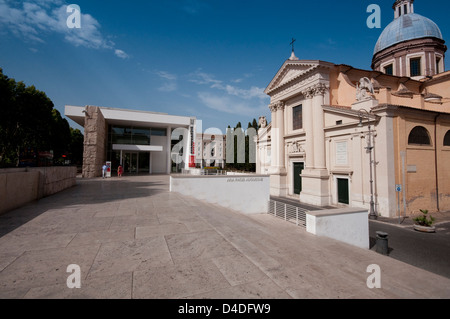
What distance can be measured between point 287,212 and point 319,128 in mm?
9706

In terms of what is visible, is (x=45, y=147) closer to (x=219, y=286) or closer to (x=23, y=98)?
(x=23, y=98)

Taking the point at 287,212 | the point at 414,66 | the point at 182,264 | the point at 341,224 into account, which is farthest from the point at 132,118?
the point at 414,66

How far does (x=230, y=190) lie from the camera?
46.9ft

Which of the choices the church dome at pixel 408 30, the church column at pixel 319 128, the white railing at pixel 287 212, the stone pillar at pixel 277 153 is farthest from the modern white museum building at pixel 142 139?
the church dome at pixel 408 30

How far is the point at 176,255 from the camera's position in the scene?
367cm

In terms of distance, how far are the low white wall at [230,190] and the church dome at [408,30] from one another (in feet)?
99.9

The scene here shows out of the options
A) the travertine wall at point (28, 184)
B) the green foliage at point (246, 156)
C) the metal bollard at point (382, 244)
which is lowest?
the metal bollard at point (382, 244)

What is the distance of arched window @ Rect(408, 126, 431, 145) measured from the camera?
15.0 m

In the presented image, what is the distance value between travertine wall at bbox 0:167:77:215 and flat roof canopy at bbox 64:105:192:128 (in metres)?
16.8

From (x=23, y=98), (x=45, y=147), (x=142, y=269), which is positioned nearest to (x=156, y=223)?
(x=142, y=269)

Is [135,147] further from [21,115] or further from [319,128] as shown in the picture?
[319,128]

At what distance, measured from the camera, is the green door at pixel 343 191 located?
16.9m

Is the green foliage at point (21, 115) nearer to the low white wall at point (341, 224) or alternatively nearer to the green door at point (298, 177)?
the low white wall at point (341, 224)
